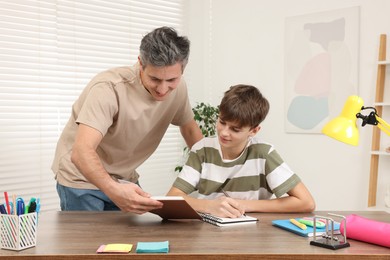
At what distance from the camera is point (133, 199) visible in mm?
1639

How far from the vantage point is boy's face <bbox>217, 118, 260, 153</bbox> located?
1978 millimetres

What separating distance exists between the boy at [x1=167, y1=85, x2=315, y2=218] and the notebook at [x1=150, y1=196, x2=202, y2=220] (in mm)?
254

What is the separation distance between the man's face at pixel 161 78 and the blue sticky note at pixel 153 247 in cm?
77

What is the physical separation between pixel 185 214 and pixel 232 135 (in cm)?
44

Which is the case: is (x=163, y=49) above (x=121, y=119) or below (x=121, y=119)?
above

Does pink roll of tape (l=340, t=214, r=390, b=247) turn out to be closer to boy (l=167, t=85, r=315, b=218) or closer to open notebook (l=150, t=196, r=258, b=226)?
open notebook (l=150, t=196, r=258, b=226)

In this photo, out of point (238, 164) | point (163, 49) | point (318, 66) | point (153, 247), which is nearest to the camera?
point (153, 247)

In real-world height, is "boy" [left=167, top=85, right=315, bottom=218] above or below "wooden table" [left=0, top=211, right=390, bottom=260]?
above

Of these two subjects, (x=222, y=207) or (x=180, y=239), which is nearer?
(x=180, y=239)

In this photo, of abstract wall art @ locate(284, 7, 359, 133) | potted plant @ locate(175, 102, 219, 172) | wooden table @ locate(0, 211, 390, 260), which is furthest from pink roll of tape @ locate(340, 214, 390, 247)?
potted plant @ locate(175, 102, 219, 172)

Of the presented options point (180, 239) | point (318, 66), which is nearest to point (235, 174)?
point (180, 239)

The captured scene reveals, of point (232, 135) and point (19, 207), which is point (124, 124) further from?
point (19, 207)

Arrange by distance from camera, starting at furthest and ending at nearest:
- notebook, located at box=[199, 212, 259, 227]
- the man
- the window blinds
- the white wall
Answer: the white wall < the window blinds < the man < notebook, located at box=[199, 212, 259, 227]

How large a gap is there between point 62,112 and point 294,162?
6.63 feet
